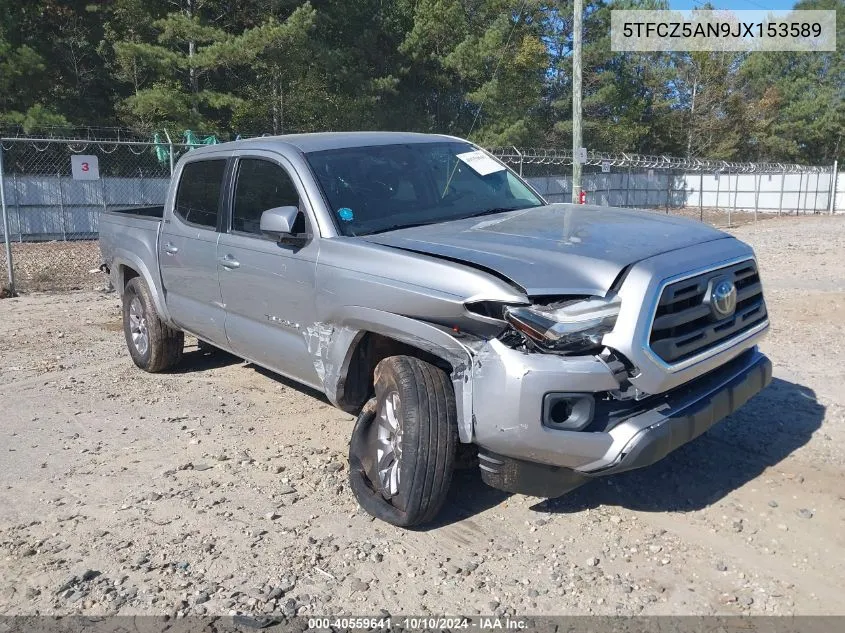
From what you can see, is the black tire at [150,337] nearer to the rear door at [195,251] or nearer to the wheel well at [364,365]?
the rear door at [195,251]

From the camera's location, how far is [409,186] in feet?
15.9

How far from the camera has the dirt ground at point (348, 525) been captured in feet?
11.1

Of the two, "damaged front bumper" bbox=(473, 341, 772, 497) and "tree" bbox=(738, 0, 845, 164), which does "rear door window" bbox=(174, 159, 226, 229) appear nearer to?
"damaged front bumper" bbox=(473, 341, 772, 497)

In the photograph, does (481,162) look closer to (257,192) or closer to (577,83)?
(257,192)

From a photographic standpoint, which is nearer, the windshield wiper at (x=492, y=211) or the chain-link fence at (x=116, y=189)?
the windshield wiper at (x=492, y=211)

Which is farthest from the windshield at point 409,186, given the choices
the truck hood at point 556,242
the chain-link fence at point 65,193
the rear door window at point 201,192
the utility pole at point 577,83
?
the chain-link fence at point 65,193

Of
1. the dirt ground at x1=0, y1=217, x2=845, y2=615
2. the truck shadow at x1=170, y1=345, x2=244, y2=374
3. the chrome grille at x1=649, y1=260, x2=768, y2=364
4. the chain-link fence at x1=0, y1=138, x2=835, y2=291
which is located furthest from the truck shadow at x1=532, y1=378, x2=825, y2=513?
the chain-link fence at x1=0, y1=138, x2=835, y2=291

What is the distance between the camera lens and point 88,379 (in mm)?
6934

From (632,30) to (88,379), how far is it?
126 ft

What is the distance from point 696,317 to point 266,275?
2556 mm

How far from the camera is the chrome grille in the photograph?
136 inches

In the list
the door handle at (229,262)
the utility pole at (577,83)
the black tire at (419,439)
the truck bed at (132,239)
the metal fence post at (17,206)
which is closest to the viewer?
the black tire at (419,439)

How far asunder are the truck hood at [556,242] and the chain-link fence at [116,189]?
9296 millimetres

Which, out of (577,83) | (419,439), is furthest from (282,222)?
(577,83)
